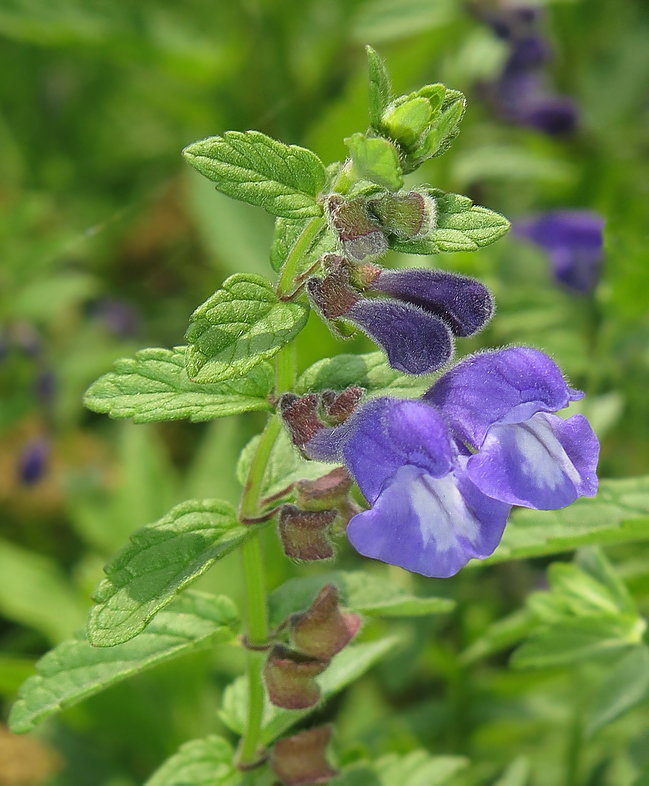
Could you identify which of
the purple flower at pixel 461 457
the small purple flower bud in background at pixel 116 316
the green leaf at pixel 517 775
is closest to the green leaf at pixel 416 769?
the green leaf at pixel 517 775

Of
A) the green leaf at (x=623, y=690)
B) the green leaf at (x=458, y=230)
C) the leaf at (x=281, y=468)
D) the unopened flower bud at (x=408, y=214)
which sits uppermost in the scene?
the unopened flower bud at (x=408, y=214)

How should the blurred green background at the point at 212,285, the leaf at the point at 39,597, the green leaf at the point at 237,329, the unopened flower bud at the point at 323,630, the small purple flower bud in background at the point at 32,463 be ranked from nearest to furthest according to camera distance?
the green leaf at the point at 237,329 < the unopened flower bud at the point at 323,630 < the blurred green background at the point at 212,285 < the leaf at the point at 39,597 < the small purple flower bud in background at the point at 32,463

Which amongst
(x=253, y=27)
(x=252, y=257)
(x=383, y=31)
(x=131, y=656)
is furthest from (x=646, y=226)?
(x=131, y=656)

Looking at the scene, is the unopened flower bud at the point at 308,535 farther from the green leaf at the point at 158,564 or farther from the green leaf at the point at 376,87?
the green leaf at the point at 376,87

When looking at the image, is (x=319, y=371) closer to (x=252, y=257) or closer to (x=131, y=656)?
(x=131, y=656)

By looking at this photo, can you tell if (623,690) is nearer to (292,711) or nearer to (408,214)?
(292,711)

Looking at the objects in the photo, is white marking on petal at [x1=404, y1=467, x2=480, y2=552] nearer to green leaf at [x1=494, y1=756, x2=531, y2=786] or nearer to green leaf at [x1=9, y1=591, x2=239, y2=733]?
green leaf at [x1=9, y1=591, x2=239, y2=733]
